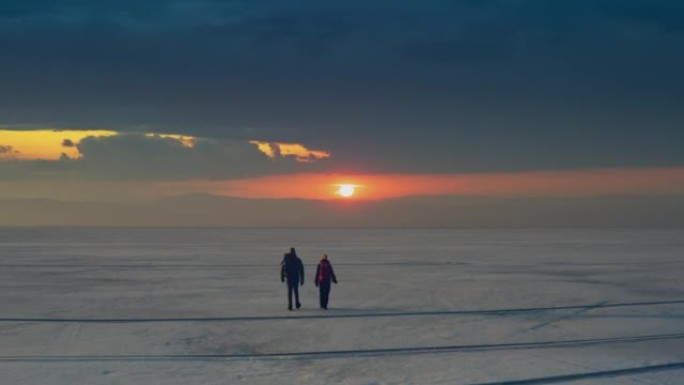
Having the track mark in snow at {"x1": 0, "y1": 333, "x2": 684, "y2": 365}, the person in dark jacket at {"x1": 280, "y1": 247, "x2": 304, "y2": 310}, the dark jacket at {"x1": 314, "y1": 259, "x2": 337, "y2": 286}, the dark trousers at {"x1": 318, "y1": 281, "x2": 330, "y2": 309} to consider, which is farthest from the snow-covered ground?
the dark jacket at {"x1": 314, "y1": 259, "x2": 337, "y2": 286}

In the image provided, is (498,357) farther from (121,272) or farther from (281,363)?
(121,272)

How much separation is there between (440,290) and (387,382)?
1492 centimetres

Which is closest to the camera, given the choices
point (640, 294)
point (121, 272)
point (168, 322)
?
point (168, 322)

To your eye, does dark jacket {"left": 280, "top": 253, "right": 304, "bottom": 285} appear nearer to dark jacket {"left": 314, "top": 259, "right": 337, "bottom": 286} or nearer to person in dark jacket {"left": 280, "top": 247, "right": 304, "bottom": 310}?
person in dark jacket {"left": 280, "top": 247, "right": 304, "bottom": 310}

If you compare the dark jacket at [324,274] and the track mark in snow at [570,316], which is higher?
the dark jacket at [324,274]

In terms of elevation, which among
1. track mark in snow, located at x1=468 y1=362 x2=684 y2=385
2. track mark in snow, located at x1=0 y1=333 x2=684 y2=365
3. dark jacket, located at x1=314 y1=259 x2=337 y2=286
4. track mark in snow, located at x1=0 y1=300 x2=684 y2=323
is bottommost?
track mark in snow, located at x1=468 y1=362 x2=684 y2=385

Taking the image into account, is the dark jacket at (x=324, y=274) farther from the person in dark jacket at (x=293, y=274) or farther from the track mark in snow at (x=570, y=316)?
the track mark in snow at (x=570, y=316)

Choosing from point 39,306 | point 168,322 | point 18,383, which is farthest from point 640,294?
point 18,383

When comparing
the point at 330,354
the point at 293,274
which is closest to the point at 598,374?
the point at 330,354

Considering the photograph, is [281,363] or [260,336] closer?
[281,363]

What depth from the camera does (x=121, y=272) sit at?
38.5m

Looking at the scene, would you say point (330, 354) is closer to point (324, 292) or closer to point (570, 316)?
point (324, 292)

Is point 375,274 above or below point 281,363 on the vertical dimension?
above

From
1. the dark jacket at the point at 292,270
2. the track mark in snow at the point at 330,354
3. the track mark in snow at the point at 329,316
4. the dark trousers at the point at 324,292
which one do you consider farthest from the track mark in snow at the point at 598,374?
the dark jacket at the point at 292,270
